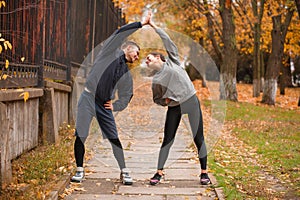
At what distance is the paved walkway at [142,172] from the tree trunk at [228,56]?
10.5 m

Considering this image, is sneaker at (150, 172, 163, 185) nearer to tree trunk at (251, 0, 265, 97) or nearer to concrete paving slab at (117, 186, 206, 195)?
concrete paving slab at (117, 186, 206, 195)

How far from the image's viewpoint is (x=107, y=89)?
20.3ft

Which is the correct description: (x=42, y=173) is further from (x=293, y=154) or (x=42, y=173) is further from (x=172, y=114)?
(x=293, y=154)

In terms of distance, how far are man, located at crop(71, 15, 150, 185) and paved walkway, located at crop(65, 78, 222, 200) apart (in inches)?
11.1

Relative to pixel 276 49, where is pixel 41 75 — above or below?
below

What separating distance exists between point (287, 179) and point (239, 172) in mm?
728

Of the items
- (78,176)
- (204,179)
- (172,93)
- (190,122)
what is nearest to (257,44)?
(190,122)

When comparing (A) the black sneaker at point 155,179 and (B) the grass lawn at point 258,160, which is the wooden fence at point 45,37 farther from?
(B) the grass lawn at point 258,160

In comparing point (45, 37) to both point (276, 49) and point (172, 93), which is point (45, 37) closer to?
point (172, 93)

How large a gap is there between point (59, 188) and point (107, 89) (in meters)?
1.40

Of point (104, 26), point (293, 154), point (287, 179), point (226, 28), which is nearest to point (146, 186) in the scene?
point (287, 179)

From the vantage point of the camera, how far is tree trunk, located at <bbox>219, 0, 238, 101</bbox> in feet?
68.9

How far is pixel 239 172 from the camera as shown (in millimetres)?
7008

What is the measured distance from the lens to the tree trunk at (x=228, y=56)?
21000 millimetres
